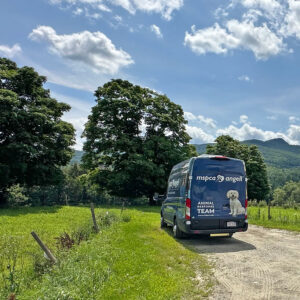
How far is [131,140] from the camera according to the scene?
114ft

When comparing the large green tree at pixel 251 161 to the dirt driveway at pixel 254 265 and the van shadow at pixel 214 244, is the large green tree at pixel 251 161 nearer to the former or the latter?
the dirt driveway at pixel 254 265

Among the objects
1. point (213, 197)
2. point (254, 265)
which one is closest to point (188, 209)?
point (213, 197)

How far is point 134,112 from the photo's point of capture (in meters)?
35.2

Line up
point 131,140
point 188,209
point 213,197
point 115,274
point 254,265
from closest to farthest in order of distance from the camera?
point 115,274 → point 254,265 → point 188,209 → point 213,197 → point 131,140

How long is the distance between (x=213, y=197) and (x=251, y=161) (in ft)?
150

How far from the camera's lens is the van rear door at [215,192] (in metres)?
10.3

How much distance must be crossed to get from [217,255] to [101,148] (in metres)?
27.3

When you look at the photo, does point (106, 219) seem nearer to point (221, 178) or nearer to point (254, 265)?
point (221, 178)

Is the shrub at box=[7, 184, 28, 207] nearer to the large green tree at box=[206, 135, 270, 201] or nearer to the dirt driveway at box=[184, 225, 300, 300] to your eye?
the dirt driveway at box=[184, 225, 300, 300]

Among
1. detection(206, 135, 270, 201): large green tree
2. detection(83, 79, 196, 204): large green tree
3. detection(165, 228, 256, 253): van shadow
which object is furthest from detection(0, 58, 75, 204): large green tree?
detection(206, 135, 270, 201): large green tree

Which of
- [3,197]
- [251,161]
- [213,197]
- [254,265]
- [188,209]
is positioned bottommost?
[3,197]

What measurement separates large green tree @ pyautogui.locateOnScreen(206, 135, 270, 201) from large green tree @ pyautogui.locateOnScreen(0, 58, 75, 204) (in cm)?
3390

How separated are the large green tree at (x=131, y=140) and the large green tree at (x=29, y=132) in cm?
530

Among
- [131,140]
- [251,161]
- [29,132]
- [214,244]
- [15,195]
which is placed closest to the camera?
[214,244]
